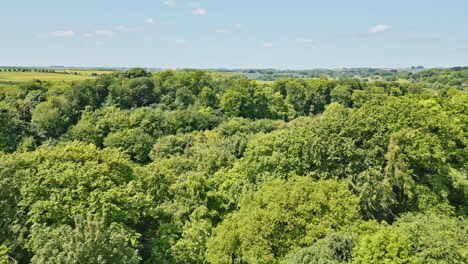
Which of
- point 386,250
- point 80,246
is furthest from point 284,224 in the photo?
point 80,246

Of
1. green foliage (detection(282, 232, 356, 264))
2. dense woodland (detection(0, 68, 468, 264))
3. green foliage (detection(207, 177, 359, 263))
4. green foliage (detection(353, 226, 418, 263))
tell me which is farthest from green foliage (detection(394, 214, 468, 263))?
green foliage (detection(207, 177, 359, 263))

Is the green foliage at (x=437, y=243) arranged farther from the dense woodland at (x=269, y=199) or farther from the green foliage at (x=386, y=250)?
the green foliage at (x=386, y=250)

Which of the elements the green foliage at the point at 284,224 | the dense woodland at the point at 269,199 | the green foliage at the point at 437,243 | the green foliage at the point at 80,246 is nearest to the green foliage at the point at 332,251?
the dense woodland at the point at 269,199

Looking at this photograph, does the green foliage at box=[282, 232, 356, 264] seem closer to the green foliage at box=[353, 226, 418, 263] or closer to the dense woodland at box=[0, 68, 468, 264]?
the dense woodland at box=[0, 68, 468, 264]

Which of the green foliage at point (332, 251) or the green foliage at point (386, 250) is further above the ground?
the green foliage at point (386, 250)

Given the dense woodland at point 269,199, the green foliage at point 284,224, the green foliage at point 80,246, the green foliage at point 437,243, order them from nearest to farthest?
the green foliage at point 437,243 → the green foliage at point 80,246 → the dense woodland at point 269,199 → the green foliage at point 284,224

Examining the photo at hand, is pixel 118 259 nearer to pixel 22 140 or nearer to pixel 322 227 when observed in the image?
pixel 322 227

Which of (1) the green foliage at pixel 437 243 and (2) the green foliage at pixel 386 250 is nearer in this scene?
(2) the green foliage at pixel 386 250

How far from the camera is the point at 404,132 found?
26.0 metres

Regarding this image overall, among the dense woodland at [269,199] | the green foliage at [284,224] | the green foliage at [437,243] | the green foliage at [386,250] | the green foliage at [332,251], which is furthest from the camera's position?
the green foliage at [284,224]

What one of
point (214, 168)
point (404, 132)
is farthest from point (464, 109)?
point (214, 168)

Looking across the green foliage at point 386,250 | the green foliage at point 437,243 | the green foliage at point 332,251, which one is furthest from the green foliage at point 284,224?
the green foliage at point 437,243

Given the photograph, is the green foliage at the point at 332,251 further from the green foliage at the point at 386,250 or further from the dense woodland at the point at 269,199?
the green foliage at the point at 386,250

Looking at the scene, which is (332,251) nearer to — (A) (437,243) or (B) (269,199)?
(A) (437,243)
